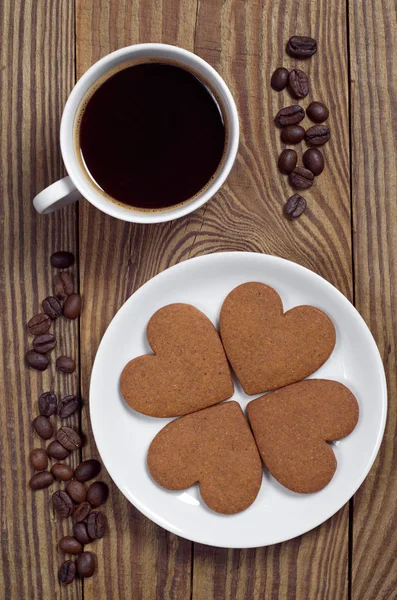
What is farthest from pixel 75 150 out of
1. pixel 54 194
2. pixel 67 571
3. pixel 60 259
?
pixel 67 571

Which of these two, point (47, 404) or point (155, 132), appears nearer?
point (155, 132)

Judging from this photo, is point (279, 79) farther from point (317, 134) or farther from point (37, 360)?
point (37, 360)

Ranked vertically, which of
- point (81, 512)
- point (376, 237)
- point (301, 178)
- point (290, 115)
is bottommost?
point (81, 512)

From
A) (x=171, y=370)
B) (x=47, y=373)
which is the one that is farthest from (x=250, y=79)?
(x=47, y=373)

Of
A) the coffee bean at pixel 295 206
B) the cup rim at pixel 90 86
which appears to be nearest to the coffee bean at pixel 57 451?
the cup rim at pixel 90 86

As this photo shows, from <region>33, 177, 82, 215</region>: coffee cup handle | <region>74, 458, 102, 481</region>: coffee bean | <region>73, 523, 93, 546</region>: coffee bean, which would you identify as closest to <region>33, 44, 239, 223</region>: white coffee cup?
<region>33, 177, 82, 215</region>: coffee cup handle
